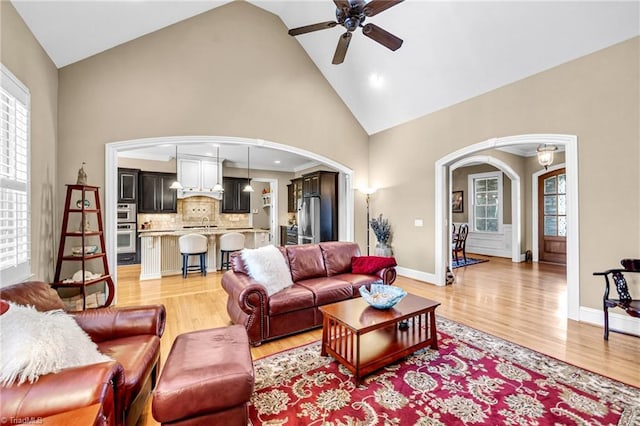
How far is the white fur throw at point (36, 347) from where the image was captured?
1.03 m

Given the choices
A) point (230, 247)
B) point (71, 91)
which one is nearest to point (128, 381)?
point (71, 91)

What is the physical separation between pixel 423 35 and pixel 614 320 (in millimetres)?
4242

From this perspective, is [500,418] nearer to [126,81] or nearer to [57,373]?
[57,373]

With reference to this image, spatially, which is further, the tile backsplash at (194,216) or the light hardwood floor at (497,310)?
the tile backsplash at (194,216)

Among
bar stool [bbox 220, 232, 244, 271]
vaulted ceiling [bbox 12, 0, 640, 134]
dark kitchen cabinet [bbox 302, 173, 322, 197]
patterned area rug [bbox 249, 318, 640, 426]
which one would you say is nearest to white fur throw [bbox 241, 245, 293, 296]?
patterned area rug [bbox 249, 318, 640, 426]

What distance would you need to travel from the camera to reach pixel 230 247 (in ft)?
19.0

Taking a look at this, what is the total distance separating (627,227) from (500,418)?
281 cm

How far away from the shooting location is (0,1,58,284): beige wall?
2318 mm

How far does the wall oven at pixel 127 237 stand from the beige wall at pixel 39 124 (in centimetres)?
378

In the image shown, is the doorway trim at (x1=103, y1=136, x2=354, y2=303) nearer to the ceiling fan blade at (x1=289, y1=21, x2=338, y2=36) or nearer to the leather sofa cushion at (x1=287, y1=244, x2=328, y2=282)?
the ceiling fan blade at (x1=289, y1=21, x2=338, y2=36)

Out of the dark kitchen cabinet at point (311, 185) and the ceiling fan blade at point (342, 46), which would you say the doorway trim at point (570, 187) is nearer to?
the ceiling fan blade at point (342, 46)

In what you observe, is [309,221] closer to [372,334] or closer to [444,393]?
[372,334]

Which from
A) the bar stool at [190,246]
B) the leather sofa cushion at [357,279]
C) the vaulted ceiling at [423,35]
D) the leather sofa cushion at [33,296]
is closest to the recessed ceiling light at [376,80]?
the vaulted ceiling at [423,35]

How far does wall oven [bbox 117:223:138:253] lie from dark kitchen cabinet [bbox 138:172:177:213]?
48 cm
